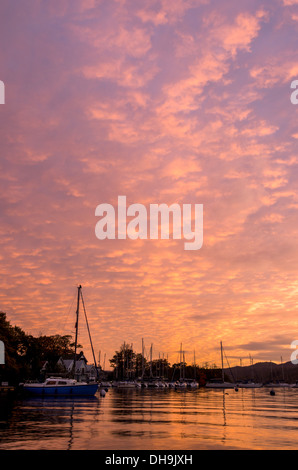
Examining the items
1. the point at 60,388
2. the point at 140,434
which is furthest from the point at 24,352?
the point at 140,434

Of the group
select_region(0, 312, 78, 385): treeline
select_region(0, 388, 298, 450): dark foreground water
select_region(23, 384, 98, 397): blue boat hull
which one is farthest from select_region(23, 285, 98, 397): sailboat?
select_region(0, 388, 298, 450): dark foreground water

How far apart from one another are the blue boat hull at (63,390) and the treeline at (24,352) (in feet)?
29.7

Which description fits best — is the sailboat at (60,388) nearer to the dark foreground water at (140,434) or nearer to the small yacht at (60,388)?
the small yacht at (60,388)

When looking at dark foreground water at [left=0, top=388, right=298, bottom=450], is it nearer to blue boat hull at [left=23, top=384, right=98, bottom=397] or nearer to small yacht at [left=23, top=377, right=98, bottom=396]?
blue boat hull at [left=23, top=384, right=98, bottom=397]

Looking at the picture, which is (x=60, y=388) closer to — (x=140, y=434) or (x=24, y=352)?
(x=24, y=352)

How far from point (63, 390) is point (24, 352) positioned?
36.6 metres

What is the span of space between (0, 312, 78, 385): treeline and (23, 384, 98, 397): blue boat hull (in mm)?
9051


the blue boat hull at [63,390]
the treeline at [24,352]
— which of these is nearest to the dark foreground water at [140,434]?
the blue boat hull at [63,390]

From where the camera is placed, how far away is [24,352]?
100125 millimetres

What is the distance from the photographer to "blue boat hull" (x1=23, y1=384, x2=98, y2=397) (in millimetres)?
67750
